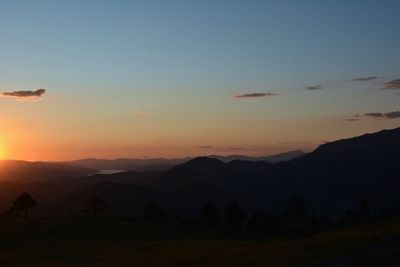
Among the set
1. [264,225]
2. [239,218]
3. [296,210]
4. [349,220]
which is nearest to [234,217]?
[239,218]

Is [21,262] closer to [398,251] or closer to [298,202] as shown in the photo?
[398,251]

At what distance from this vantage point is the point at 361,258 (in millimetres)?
39375

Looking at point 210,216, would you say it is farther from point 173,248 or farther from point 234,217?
point 173,248

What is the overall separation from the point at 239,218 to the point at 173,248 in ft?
254

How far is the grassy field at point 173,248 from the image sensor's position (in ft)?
134

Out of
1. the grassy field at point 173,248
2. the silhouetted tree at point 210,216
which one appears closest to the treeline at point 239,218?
the silhouetted tree at point 210,216

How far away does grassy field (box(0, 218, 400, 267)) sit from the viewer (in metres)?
40.8

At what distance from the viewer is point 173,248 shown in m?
64.3

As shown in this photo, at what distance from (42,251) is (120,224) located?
120 feet

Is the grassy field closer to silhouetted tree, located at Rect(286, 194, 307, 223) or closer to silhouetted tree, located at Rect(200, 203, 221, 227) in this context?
silhouetted tree, located at Rect(200, 203, 221, 227)

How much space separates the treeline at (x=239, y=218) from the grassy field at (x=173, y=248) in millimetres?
24579

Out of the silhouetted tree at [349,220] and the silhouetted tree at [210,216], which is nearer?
the silhouetted tree at [349,220]

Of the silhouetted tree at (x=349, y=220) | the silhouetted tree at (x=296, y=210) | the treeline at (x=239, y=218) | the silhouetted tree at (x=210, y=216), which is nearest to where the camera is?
the silhouetted tree at (x=349, y=220)

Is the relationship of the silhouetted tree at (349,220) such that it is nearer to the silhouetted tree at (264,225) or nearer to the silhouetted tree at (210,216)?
the silhouetted tree at (264,225)
